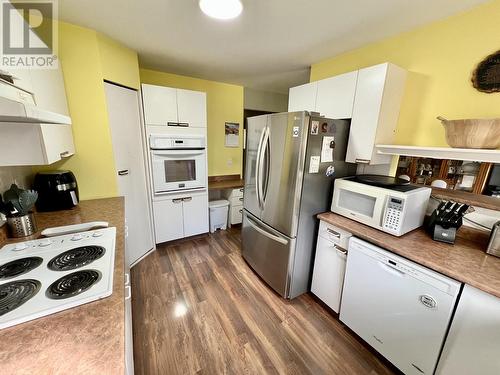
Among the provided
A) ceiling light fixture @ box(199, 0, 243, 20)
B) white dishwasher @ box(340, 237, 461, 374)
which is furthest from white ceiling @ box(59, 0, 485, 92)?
white dishwasher @ box(340, 237, 461, 374)

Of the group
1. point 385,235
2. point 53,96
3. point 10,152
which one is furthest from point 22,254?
point 385,235

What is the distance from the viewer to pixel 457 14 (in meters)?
1.35

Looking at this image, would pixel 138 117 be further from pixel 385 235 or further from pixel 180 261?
pixel 385 235

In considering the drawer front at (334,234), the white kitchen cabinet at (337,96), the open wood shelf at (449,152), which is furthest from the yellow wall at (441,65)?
the drawer front at (334,234)

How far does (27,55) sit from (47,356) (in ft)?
5.44

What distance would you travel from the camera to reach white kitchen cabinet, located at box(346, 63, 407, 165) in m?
1.50

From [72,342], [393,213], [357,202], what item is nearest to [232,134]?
[357,202]

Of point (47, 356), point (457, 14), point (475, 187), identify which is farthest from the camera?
point (475, 187)

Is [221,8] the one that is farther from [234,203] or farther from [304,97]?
[234,203]

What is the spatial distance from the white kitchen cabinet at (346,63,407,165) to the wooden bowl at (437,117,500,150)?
1.26ft

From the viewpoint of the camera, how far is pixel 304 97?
2.10m

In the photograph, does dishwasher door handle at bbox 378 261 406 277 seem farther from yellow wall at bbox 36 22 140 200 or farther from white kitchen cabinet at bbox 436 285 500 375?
yellow wall at bbox 36 22 140 200

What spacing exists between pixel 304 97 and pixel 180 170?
174 centimetres

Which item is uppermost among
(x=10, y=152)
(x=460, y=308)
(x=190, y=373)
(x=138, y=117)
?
(x=138, y=117)
